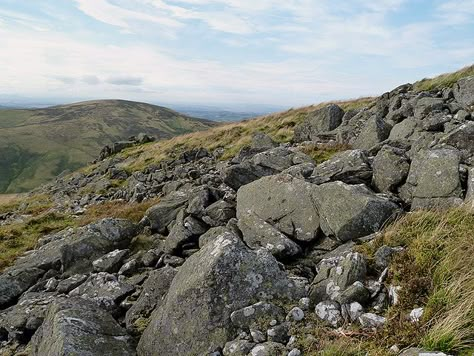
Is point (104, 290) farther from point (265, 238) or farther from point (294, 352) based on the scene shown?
point (294, 352)

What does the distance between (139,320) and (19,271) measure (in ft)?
26.6

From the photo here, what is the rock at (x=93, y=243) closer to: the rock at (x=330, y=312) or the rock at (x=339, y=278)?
the rock at (x=339, y=278)

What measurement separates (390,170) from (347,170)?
1.58m

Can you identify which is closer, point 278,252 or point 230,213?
point 278,252

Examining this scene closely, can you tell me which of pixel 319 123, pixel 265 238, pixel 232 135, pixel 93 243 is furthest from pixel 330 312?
pixel 232 135

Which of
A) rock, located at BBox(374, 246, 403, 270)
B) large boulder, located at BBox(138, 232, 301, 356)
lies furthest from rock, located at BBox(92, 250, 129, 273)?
rock, located at BBox(374, 246, 403, 270)

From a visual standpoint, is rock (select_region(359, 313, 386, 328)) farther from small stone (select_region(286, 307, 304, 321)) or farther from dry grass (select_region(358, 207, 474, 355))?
small stone (select_region(286, 307, 304, 321))

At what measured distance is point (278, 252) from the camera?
417 inches

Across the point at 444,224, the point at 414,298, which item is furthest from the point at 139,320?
the point at 444,224

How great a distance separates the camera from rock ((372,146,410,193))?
12.6 m

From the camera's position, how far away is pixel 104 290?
11.4 meters

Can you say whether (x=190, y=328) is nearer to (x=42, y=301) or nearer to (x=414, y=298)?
(x=414, y=298)

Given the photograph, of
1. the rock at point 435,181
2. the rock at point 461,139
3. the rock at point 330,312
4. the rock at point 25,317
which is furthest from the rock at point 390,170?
the rock at point 25,317

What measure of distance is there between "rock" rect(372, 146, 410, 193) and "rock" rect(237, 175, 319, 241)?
2547mm
